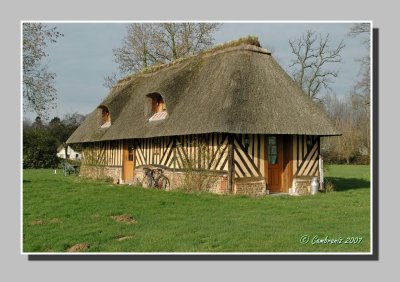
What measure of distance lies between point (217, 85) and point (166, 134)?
8.24 ft

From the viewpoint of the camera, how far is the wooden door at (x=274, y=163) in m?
15.7

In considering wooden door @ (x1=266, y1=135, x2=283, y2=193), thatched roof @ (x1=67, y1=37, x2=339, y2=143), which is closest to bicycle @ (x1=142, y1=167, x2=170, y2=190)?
thatched roof @ (x1=67, y1=37, x2=339, y2=143)

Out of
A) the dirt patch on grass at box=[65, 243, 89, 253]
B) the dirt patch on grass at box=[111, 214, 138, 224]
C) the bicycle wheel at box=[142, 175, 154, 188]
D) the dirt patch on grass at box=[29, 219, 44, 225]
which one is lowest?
the dirt patch on grass at box=[65, 243, 89, 253]

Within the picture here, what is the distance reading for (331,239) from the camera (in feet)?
28.3

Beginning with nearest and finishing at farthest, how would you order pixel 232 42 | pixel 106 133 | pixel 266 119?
pixel 266 119
pixel 232 42
pixel 106 133

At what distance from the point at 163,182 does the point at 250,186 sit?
422 cm

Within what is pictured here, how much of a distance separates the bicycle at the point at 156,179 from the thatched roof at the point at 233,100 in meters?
1.42

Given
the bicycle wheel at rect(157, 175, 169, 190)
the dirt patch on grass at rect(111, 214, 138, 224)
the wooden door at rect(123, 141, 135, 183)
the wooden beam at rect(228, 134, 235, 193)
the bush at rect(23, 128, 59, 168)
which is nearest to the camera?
the dirt patch on grass at rect(111, 214, 138, 224)

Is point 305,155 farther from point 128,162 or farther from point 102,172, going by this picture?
point 102,172

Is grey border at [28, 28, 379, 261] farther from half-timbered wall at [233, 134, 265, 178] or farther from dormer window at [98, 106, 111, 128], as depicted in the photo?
dormer window at [98, 106, 111, 128]

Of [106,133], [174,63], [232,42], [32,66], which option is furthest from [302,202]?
[106,133]

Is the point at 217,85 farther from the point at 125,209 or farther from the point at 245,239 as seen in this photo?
the point at 245,239

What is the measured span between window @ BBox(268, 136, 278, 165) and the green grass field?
160 centimetres

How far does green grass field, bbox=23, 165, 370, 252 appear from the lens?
335 inches
